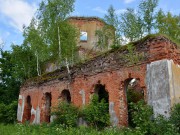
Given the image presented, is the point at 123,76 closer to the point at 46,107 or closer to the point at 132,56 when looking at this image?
the point at 132,56

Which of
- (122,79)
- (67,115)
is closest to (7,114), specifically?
(67,115)

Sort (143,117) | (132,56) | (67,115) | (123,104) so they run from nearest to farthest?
(143,117), (132,56), (123,104), (67,115)

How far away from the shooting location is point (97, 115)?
11.1 metres

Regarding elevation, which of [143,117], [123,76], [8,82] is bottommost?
[143,117]

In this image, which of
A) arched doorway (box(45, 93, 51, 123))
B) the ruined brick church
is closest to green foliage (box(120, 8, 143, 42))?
the ruined brick church

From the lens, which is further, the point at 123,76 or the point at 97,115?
the point at 97,115

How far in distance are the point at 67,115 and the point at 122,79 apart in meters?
3.58

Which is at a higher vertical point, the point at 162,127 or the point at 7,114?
the point at 7,114

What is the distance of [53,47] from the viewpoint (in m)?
16.3

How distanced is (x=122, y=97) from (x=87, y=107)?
1.93 m

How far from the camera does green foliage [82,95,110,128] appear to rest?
36.1ft

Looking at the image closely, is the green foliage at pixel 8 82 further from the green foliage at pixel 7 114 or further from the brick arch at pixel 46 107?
the brick arch at pixel 46 107

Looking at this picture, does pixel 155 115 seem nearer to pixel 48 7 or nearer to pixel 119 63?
pixel 119 63

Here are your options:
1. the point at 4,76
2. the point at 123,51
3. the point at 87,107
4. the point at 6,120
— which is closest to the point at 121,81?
the point at 123,51
